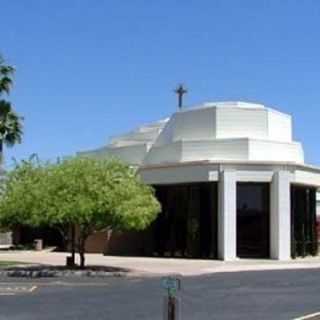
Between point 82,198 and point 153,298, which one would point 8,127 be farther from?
point 153,298

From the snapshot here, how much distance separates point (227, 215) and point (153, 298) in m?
Result: 25.7

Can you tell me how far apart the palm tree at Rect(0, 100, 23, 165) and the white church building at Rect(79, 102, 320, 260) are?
17.8 feet

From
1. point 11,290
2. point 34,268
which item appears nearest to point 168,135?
point 34,268

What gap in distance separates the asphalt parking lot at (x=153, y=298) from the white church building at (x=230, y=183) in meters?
14.9

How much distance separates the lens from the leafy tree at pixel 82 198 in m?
35.2

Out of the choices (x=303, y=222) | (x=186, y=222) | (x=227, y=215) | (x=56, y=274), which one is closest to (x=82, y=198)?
(x=56, y=274)

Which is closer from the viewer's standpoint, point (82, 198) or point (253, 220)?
point (82, 198)

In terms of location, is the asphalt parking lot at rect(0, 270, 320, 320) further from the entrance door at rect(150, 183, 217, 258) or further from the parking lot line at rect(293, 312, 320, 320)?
the entrance door at rect(150, 183, 217, 258)

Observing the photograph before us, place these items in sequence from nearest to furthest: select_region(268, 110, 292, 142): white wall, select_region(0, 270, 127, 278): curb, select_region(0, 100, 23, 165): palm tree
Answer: select_region(0, 270, 127, 278): curb < select_region(0, 100, 23, 165): palm tree < select_region(268, 110, 292, 142): white wall

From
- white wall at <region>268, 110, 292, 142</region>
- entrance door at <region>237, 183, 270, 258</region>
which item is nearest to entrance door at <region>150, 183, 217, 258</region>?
entrance door at <region>237, 183, 270, 258</region>

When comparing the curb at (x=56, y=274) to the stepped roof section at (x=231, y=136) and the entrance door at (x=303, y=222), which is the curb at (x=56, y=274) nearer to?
the stepped roof section at (x=231, y=136)

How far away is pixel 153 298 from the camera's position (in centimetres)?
2377

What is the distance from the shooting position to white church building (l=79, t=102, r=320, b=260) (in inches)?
1955

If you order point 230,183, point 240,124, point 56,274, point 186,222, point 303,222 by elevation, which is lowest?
point 56,274
